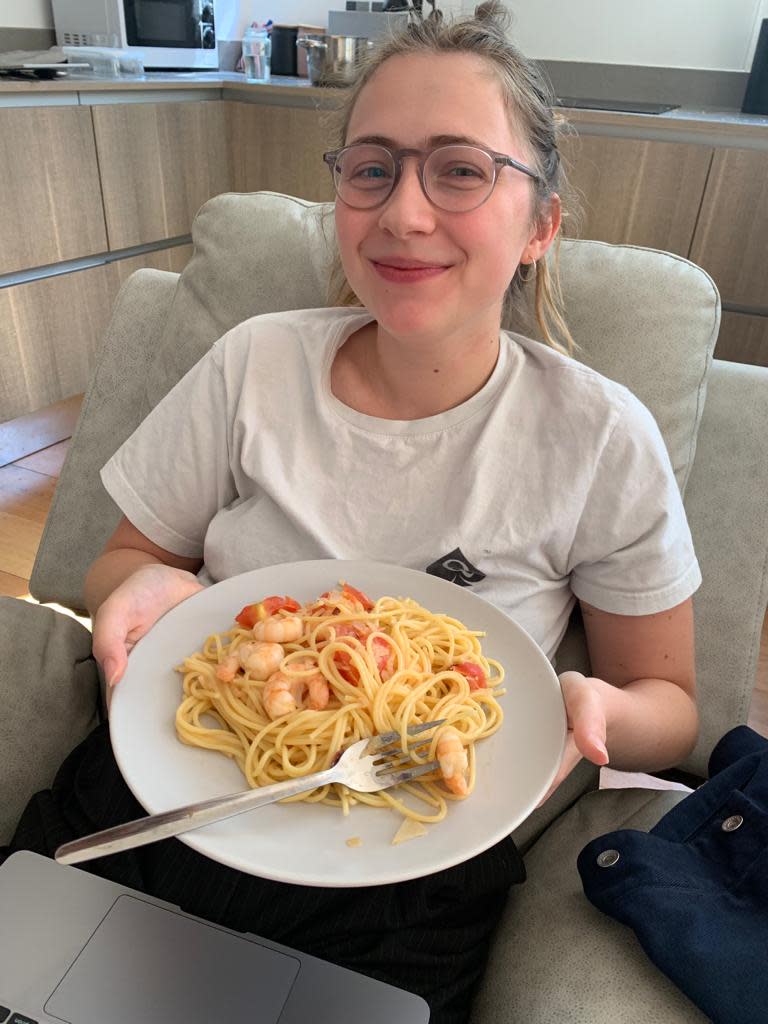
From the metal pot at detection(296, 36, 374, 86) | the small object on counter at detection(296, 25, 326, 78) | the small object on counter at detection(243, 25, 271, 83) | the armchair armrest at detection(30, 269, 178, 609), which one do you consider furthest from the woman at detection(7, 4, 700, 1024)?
the small object on counter at detection(296, 25, 326, 78)

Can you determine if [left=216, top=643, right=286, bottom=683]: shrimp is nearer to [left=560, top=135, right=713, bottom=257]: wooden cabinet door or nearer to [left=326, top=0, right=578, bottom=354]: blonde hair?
[left=326, top=0, right=578, bottom=354]: blonde hair

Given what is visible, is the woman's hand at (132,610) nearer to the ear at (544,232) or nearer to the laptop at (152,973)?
the laptop at (152,973)

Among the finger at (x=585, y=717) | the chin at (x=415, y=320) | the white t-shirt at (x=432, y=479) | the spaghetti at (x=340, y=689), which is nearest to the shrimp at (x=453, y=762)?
the spaghetti at (x=340, y=689)

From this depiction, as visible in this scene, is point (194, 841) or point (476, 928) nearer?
point (194, 841)

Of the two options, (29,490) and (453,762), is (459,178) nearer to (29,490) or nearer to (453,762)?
(453,762)

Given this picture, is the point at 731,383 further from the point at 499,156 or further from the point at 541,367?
the point at 499,156

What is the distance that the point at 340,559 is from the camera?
1042 millimetres

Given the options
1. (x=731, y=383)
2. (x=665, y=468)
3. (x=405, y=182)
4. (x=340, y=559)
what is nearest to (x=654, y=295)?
(x=731, y=383)

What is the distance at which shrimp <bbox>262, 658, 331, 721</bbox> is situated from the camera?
0.82 metres

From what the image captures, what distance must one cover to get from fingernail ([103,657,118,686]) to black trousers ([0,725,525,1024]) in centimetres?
21

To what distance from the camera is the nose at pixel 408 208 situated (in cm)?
92

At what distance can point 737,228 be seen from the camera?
102 inches

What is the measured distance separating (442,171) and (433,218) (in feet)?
0.20

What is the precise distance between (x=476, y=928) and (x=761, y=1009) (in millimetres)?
316
